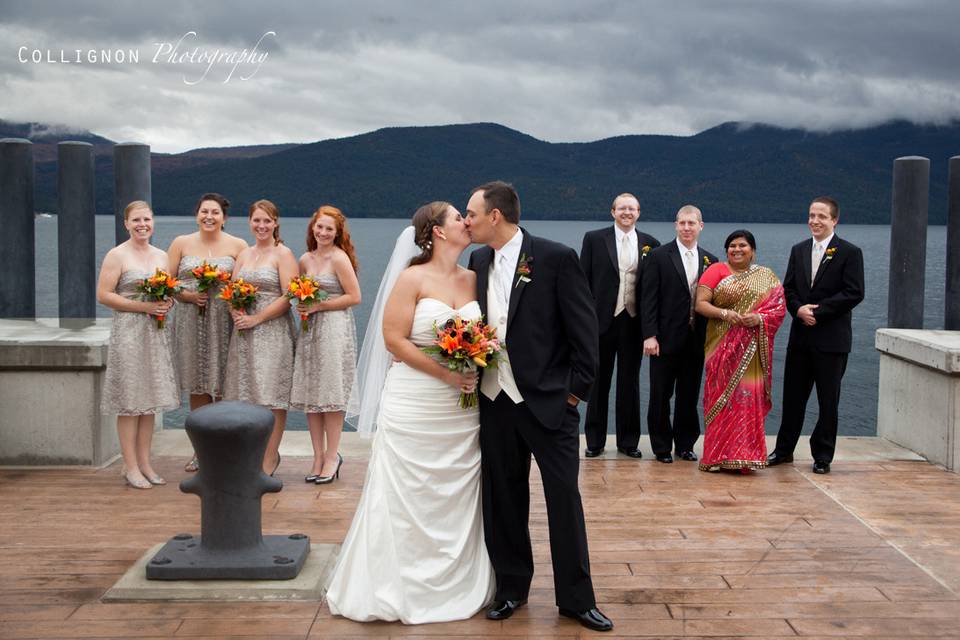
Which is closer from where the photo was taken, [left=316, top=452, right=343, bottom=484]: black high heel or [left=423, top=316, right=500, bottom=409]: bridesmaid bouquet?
[left=423, top=316, right=500, bottom=409]: bridesmaid bouquet

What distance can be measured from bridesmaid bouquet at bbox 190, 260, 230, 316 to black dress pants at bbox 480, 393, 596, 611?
2.74 metres

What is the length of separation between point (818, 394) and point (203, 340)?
4.16 m

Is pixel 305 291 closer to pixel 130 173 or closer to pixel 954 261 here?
pixel 130 173

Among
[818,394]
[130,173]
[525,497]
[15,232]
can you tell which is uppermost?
[130,173]

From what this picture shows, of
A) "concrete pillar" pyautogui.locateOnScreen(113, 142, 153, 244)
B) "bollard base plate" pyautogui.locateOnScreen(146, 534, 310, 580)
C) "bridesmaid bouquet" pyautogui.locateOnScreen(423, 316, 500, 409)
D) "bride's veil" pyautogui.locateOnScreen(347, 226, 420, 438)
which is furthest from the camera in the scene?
"concrete pillar" pyautogui.locateOnScreen(113, 142, 153, 244)

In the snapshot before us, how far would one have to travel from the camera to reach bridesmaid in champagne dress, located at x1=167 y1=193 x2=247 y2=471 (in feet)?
22.0

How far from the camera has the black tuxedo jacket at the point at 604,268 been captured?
7.43 m

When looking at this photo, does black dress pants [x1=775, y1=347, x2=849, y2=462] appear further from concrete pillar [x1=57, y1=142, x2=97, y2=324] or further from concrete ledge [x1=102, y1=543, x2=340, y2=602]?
concrete pillar [x1=57, y1=142, x2=97, y2=324]

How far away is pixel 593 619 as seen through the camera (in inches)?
170

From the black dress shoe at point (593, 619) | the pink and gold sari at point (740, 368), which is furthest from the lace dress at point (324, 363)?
the black dress shoe at point (593, 619)

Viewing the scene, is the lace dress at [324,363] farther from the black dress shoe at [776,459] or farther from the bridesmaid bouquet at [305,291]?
the black dress shoe at [776,459]

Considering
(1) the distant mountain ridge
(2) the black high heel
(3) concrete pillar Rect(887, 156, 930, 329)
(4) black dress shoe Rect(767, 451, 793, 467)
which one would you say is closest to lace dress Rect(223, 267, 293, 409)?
(2) the black high heel

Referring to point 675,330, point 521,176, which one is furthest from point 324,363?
point 521,176

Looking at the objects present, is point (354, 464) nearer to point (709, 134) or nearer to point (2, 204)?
point (2, 204)
